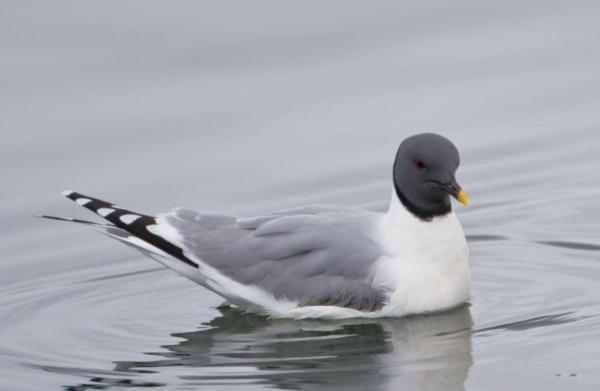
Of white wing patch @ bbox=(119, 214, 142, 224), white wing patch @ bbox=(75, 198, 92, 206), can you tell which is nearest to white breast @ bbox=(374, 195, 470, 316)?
white wing patch @ bbox=(119, 214, 142, 224)

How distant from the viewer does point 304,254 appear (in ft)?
33.4

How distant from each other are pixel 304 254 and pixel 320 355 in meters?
0.98

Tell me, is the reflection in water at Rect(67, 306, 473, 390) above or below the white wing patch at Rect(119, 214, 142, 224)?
below

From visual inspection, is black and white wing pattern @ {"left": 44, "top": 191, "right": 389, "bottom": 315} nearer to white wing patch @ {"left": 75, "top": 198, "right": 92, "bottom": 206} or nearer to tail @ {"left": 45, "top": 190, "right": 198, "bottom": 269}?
tail @ {"left": 45, "top": 190, "right": 198, "bottom": 269}

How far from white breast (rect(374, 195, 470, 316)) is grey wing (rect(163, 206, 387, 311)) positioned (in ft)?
0.27

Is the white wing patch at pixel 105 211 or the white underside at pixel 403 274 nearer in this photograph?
the white underside at pixel 403 274

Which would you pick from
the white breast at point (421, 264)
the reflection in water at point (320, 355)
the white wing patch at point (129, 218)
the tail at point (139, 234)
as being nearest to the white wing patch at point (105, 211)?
the tail at point (139, 234)

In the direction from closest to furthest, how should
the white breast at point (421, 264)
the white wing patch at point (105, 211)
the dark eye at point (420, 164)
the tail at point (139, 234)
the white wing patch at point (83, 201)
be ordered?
the white breast at point (421, 264) < the dark eye at point (420, 164) < the tail at point (139, 234) < the white wing patch at point (105, 211) < the white wing patch at point (83, 201)

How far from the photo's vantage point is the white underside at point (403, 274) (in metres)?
9.99

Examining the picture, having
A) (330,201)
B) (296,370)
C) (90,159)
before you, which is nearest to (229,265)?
(296,370)

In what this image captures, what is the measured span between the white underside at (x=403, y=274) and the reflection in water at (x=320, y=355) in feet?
0.21

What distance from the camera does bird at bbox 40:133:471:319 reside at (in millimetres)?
10016

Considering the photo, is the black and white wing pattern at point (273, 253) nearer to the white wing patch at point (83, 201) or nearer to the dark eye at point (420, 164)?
the white wing patch at point (83, 201)

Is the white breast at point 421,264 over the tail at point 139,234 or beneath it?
beneath
